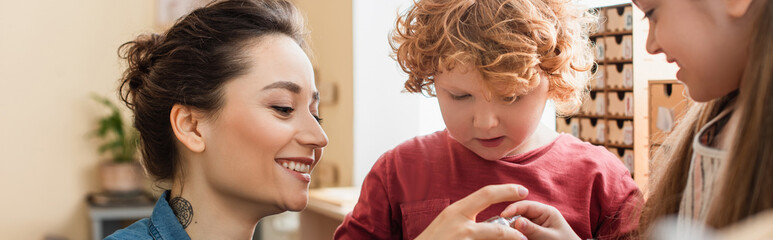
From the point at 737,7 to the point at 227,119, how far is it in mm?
791

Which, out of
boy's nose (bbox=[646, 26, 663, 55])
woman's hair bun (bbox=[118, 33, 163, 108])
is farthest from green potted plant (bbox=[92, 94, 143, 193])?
boy's nose (bbox=[646, 26, 663, 55])

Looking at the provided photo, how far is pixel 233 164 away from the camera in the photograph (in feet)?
3.71

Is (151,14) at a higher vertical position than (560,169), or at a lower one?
higher

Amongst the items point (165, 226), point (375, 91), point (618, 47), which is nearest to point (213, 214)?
point (165, 226)

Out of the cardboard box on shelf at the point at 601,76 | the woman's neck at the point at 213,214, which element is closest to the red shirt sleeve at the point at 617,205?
the cardboard box on shelf at the point at 601,76

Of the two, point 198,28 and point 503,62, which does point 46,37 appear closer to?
point 198,28

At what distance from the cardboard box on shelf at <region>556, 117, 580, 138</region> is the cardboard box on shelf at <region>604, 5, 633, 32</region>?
224 mm

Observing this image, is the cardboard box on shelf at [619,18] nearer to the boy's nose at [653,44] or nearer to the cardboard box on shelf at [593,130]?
the cardboard box on shelf at [593,130]

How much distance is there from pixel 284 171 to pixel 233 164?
86 mm

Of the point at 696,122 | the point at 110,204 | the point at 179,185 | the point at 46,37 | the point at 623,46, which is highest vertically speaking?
the point at 46,37

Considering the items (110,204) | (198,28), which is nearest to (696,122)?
(198,28)

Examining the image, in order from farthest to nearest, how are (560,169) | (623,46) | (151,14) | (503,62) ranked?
(151,14) < (623,46) < (560,169) < (503,62)

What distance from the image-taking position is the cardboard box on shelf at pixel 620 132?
1.40 m

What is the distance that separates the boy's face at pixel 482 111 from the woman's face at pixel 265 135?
230 millimetres
